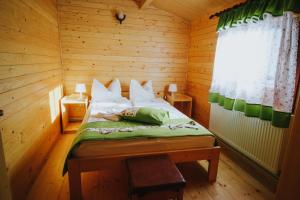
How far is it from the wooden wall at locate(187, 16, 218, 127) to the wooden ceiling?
154mm

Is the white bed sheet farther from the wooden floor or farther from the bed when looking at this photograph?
the wooden floor

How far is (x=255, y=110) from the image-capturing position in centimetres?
215

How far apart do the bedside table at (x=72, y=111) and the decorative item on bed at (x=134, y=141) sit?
0.95m

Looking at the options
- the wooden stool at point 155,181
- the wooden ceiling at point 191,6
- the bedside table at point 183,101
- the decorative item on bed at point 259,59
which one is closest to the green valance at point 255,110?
the decorative item on bed at point 259,59

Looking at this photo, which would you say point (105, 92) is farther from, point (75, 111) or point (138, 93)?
point (75, 111)

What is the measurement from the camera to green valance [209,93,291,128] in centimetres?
182

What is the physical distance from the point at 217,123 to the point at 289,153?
178 cm

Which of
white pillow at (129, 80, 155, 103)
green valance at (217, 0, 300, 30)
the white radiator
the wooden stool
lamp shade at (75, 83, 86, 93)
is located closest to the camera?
the wooden stool

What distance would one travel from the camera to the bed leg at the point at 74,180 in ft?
5.39

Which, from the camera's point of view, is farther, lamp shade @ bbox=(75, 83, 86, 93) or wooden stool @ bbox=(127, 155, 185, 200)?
lamp shade @ bbox=(75, 83, 86, 93)

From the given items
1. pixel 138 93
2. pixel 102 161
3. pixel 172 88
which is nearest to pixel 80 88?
pixel 138 93

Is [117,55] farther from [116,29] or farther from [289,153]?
[289,153]

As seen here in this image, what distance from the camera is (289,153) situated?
1196mm

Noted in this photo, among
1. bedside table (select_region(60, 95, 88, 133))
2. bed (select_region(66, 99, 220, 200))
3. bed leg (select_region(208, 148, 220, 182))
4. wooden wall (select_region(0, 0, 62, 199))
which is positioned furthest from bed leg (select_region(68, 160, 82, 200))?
bedside table (select_region(60, 95, 88, 133))
